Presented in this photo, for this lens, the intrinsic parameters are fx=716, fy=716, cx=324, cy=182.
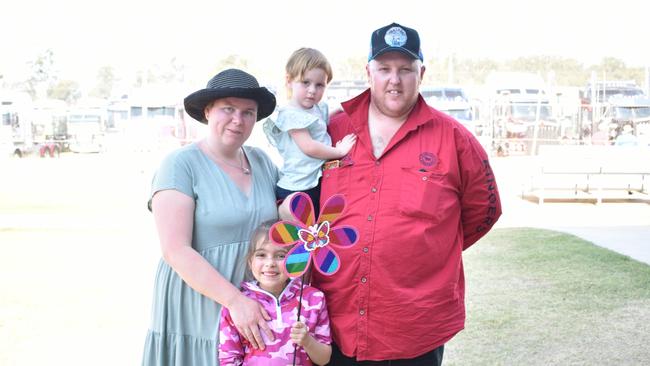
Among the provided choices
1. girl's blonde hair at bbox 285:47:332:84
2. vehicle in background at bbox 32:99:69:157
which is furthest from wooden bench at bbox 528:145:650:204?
vehicle in background at bbox 32:99:69:157

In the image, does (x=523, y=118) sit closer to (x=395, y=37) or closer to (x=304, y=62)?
(x=304, y=62)

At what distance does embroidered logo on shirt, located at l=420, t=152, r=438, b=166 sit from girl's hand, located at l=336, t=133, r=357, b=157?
271 millimetres

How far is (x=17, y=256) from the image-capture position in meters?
7.76

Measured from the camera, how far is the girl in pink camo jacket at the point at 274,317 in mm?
2416

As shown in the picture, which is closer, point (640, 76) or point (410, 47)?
point (410, 47)

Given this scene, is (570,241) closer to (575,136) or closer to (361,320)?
(361,320)

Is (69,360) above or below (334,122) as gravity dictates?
below

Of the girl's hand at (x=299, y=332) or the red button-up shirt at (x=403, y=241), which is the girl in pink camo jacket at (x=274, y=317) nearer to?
the girl's hand at (x=299, y=332)

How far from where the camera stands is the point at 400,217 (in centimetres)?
253

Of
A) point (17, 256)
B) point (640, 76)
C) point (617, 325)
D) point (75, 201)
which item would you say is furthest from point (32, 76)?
point (617, 325)

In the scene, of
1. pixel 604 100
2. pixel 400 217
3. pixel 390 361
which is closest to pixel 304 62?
pixel 400 217

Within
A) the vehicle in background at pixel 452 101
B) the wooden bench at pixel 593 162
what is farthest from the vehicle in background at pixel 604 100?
Result: the wooden bench at pixel 593 162

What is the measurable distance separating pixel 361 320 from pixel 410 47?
1.00m

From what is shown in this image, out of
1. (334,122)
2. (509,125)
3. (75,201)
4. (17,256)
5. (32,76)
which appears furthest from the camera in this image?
(32,76)
